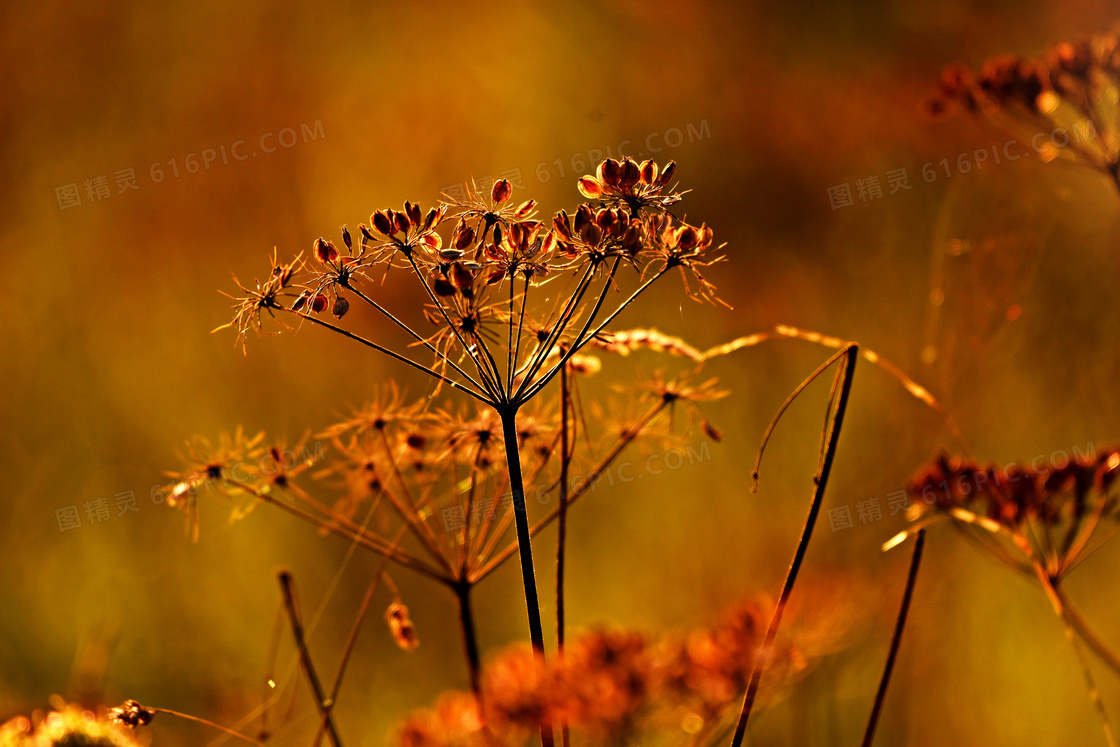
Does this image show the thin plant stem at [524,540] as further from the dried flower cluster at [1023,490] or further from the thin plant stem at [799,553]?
the dried flower cluster at [1023,490]

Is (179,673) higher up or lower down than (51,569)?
lower down

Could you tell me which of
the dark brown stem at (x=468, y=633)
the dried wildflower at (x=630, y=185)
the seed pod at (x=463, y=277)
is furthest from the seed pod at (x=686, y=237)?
the dark brown stem at (x=468, y=633)

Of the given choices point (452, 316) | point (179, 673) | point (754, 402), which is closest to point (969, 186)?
point (754, 402)

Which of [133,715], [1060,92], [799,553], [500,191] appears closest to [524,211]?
[500,191]

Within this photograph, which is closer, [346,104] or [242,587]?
[242,587]

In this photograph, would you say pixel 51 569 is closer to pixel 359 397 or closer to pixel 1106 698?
pixel 359 397

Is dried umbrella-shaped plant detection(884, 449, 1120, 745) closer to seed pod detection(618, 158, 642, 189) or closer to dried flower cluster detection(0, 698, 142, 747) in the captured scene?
seed pod detection(618, 158, 642, 189)

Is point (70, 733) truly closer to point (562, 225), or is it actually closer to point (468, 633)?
point (468, 633)
